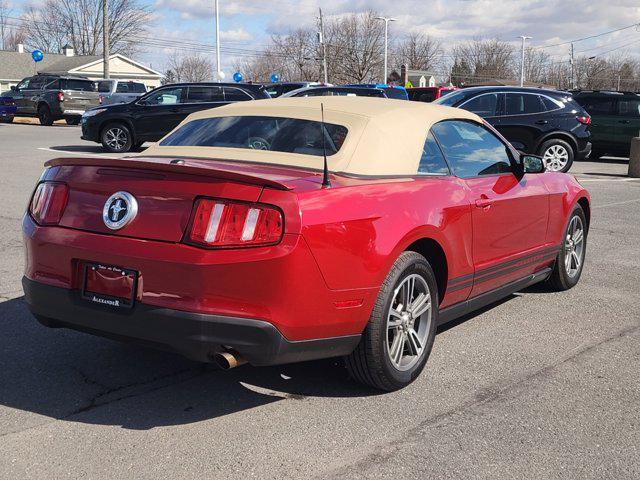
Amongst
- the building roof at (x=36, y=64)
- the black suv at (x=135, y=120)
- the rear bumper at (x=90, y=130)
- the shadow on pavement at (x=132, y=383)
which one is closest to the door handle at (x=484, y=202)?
the shadow on pavement at (x=132, y=383)

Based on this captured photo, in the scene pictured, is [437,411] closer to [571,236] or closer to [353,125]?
[353,125]

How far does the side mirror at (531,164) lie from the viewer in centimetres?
547

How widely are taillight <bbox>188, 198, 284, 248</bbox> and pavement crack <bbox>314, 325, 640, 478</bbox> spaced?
3.28ft

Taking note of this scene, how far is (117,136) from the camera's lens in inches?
722

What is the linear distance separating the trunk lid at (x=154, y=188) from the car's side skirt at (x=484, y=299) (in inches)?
52.2

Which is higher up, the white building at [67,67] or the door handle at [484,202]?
the white building at [67,67]

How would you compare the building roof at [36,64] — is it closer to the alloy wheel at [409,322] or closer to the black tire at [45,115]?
the black tire at [45,115]

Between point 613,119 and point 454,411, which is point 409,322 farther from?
point 613,119

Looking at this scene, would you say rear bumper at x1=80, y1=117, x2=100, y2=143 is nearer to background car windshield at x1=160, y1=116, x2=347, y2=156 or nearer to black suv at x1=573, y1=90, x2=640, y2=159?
black suv at x1=573, y1=90, x2=640, y2=159

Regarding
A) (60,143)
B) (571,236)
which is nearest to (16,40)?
(60,143)

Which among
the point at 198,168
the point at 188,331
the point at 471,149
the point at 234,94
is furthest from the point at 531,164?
the point at 234,94

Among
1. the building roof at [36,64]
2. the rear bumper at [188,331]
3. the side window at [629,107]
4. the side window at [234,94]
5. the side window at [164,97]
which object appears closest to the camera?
the rear bumper at [188,331]

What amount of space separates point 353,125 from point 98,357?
201 centimetres

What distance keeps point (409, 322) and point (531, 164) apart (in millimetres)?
1933
